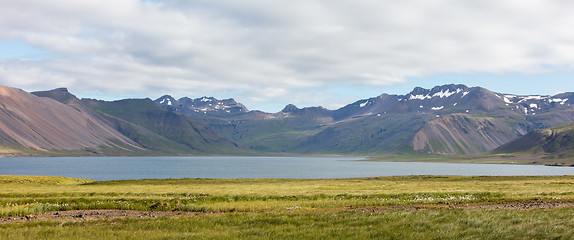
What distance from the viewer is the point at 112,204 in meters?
40.7

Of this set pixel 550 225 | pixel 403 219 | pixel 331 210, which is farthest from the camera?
pixel 331 210

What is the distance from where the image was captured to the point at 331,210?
3650cm

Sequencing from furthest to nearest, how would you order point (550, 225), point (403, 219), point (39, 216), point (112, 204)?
1. point (112, 204)
2. point (39, 216)
3. point (403, 219)
4. point (550, 225)

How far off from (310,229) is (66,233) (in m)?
13.6

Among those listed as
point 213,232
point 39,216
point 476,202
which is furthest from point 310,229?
point 476,202

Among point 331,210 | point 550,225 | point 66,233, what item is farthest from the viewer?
point 331,210

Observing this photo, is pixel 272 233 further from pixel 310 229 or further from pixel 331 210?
pixel 331 210

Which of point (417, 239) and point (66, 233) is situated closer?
point (417, 239)

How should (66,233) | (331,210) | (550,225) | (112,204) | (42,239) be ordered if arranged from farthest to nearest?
1. (112,204)
2. (331,210)
3. (550,225)
4. (66,233)
5. (42,239)

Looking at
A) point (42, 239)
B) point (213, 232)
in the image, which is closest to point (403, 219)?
point (213, 232)

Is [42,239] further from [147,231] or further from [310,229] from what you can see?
[310,229]

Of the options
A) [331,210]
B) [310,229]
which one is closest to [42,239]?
[310,229]

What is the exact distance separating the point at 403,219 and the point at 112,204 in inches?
1022

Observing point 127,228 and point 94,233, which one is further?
point 127,228
